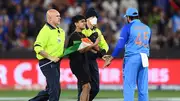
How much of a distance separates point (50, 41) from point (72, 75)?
7.44 meters

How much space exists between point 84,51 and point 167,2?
1157 centimetres

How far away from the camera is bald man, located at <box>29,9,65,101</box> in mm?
13789

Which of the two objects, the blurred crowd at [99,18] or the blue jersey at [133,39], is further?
the blurred crowd at [99,18]

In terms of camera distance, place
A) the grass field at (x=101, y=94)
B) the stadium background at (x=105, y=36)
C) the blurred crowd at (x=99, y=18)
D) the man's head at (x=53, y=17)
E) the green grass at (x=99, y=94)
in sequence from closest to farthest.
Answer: the man's head at (x=53, y=17) → the grass field at (x=101, y=94) → the green grass at (x=99, y=94) → the stadium background at (x=105, y=36) → the blurred crowd at (x=99, y=18)

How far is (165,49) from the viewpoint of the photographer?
846 inches

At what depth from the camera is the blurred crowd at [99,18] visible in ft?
75.5

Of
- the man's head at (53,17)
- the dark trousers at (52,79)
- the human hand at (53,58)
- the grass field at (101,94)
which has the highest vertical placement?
the man's head at (53,17)

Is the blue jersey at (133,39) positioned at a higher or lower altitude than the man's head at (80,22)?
lower

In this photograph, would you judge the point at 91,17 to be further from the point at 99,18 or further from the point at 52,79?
the point at 99,18

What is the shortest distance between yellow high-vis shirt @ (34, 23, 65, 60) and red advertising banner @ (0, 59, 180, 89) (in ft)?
23.9

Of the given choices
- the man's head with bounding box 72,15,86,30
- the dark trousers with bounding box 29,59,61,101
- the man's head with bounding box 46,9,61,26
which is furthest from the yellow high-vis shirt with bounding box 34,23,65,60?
the man's head with bounding box 72,15,86,30

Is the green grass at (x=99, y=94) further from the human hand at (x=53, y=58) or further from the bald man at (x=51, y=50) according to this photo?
the human hand at (x=53, y=58)

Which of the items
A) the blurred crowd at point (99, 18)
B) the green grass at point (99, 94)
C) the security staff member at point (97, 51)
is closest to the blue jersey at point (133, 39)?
the security staff member at point (97, 51)

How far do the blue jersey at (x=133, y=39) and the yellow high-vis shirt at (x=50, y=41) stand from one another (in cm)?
125
